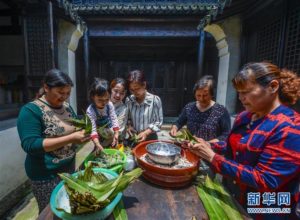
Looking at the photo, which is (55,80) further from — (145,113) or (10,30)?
(10,30)

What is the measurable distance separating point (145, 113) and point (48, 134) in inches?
54.0

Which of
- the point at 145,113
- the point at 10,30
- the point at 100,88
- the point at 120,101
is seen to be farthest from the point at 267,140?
the point at 10,30

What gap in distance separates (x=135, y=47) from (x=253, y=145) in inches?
289

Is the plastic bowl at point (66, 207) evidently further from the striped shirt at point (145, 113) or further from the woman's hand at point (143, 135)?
the striped shirt at point (145, 113)

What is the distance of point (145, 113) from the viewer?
2.63 m

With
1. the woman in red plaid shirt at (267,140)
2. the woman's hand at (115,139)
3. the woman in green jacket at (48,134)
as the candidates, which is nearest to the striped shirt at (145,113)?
the woman's hand at (115,139)

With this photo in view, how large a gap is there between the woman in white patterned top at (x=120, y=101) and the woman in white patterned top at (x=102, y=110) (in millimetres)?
152

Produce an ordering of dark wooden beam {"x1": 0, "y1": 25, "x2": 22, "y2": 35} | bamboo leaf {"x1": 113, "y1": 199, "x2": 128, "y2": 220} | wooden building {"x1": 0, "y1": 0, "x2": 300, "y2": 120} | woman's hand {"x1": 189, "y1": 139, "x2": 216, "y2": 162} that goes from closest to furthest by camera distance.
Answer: bamboo leaf {"x1": 113, "y1": 199, "x2": 128, "y2": 220}
woman's hand {"x1": 189, "y1": 139, "x2": 216, "y2": 162}
wooden building {"x1": 0, "y1": 0, "x2": 300, "y2": 120}
dark wooden beam {"x1": 0, "y1": 25, "x2": 22, "y2": 35}

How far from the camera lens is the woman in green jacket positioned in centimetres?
148

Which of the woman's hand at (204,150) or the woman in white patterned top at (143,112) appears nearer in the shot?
the woman's hand at (204,150)

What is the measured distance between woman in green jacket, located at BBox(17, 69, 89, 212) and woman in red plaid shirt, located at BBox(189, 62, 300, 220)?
132 centimetres

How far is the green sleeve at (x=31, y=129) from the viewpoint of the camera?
1.45 meters

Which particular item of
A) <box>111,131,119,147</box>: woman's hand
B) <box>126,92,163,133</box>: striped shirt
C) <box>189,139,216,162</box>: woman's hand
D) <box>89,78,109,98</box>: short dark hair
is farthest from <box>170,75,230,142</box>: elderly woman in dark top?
<box>89,78,109,98</box>: short dark hair

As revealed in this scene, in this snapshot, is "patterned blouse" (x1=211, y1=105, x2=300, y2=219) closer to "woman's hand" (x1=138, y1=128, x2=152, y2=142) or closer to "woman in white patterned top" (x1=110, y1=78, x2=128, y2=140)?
"woman's hand" (x1=138, y1=128, x2=152, y2=142)
